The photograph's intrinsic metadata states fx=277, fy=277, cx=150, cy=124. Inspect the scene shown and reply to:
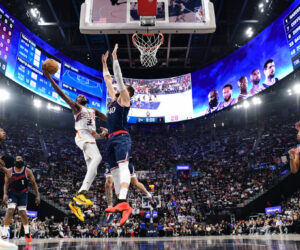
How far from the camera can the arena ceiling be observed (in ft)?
62.7

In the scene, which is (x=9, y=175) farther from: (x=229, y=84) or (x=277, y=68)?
(x=229, y=84)

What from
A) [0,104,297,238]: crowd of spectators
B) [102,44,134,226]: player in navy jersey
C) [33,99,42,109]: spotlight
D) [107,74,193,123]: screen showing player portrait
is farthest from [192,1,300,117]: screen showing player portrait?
[33,99,42,109]: spotlight

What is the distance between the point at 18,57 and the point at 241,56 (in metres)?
16.1

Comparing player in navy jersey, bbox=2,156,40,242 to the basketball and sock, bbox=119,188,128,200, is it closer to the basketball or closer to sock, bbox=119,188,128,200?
the basketball

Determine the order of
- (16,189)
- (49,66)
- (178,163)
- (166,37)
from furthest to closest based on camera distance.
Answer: (178,163) < (166,37) < (16,189) < (49,66)

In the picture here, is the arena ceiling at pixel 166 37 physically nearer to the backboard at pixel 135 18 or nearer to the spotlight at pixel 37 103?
the spotlight at pixel 37 103

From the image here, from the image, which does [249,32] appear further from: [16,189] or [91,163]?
[91,163]

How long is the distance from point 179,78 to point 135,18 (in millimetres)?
18716

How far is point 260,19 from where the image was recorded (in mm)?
20781

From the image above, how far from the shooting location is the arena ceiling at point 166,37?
1911 cm

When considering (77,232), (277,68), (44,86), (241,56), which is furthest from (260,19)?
(77,232)

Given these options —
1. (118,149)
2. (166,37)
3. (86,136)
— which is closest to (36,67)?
(166,37)

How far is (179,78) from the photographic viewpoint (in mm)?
26578

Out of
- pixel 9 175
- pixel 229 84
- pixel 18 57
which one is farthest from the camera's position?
pixel 229 84
